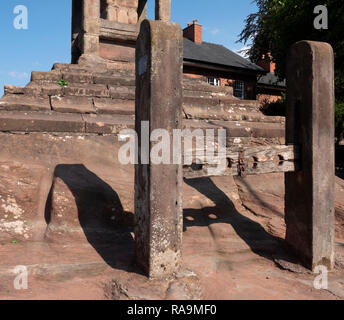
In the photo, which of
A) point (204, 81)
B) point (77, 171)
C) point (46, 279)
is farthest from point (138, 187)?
point (204, 81)

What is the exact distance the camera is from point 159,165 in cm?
259

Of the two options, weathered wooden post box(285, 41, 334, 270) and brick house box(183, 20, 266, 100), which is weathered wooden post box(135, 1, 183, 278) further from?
brick house box(183, 20, 266, 100)

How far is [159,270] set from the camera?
2564mm

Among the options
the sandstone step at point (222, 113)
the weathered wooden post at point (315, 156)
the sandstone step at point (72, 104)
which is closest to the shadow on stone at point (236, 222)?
the weathered wooden post at point (315, 156)

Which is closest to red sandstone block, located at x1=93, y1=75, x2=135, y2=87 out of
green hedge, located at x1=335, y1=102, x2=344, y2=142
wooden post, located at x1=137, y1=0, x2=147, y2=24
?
wooden post, located at x1=137, y1=0, x2=147, y2=24

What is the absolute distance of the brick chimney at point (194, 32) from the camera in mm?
22234

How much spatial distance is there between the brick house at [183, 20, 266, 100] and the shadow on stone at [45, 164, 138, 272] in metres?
15.9

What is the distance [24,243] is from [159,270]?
1.30 metres

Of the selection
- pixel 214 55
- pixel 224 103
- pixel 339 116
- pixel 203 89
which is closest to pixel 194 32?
pixel 214 55

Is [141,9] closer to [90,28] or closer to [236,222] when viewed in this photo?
[90,28]

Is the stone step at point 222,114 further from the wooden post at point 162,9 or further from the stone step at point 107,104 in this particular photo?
the wooden post at point 162,9

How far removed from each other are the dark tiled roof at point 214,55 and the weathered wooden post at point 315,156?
15.9 m

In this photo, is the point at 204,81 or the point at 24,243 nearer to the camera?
the point at 24,243
